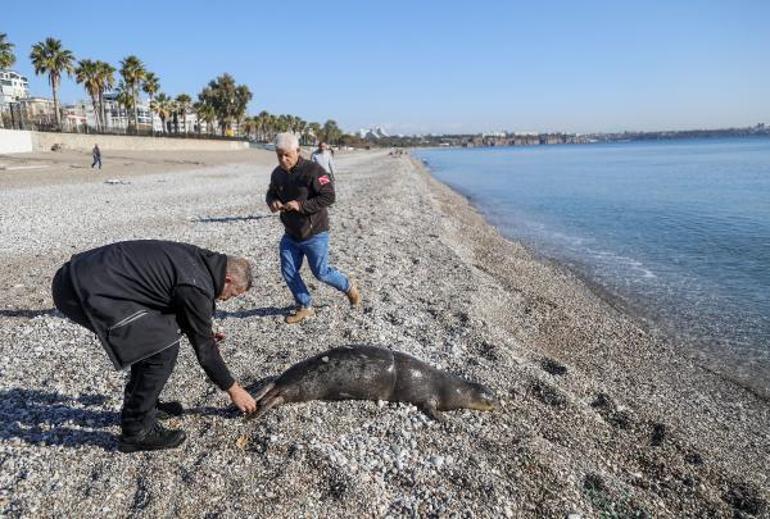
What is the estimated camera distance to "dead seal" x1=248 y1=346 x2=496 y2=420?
15.6ft

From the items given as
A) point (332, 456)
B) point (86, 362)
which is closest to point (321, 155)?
point (86, 362)

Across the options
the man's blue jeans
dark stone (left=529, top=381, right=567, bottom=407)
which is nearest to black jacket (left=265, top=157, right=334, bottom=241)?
the man's blue jeans

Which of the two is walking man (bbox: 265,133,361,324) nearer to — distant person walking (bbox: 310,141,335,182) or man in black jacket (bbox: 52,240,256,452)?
man in black jacket (bbox: 52,240,256,452)

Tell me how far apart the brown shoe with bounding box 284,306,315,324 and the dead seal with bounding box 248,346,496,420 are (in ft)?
5.88

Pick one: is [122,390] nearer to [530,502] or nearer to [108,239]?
[530,502]

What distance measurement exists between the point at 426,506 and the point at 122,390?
307cm

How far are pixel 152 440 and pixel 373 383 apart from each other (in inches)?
73.5

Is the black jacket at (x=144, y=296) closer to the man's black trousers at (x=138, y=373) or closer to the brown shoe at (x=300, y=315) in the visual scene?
the man's black trousers at (x=138, y=373)

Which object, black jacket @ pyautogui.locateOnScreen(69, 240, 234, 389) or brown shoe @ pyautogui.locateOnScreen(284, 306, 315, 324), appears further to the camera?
brown shoe @ pyautogui.locateOnScreen(284, 306, 315, 324)

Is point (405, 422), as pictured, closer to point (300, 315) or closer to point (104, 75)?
point (300, 315)

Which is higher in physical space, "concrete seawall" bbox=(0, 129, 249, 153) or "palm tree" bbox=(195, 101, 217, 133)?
"palm tree" bbox=(195, 101, 217, 133)

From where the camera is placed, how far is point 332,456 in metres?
3.98

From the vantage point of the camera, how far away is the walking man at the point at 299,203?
238 inches

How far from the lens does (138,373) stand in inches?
143
